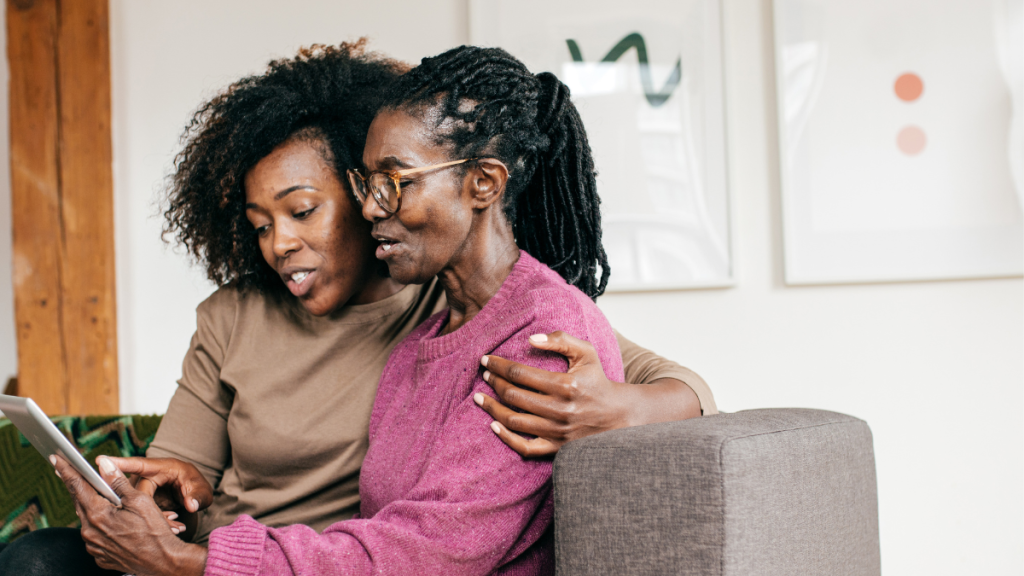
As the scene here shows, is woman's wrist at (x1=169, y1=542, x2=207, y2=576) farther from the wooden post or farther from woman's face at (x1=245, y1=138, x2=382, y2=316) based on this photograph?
the wooden post

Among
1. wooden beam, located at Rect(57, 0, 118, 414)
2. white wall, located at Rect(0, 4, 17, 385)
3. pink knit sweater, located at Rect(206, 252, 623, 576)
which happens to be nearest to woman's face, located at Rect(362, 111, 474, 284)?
pink knit sweater, located at Rect(206, 252, 623, 576)

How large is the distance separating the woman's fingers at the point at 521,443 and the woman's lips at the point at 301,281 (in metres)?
0.58

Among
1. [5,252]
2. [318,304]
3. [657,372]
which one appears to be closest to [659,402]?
[657,372]

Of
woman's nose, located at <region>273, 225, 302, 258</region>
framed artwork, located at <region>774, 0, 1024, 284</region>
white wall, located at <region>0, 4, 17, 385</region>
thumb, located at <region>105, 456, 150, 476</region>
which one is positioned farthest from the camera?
white wall, located at <region>0, 4, 17, 385</region>

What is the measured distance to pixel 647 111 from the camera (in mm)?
2244

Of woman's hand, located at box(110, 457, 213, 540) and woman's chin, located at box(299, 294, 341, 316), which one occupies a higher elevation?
woman's chin, located at box(299, 294, 341, 316)

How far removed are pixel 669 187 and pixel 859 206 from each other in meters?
0.57

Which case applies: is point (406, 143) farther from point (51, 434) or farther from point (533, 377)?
point (51, 434)

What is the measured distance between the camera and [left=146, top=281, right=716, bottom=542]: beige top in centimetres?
133

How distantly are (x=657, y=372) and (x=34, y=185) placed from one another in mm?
2172

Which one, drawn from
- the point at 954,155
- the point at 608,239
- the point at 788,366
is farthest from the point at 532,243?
the point at 954,155

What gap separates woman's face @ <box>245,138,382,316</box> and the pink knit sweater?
1.02 ft

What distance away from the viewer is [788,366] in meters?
2.28

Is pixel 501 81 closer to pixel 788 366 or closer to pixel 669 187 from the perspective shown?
pixel 669 187
